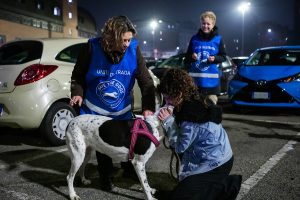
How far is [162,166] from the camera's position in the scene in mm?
4570

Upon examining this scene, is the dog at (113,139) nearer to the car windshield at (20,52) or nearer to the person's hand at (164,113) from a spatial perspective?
the person's hand at (164,113)

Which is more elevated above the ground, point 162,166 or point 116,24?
point 116,24

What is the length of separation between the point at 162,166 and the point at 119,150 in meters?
1.45

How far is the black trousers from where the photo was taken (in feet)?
9.27

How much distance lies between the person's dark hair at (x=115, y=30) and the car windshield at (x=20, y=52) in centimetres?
236

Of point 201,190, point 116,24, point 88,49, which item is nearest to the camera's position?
point 201,190

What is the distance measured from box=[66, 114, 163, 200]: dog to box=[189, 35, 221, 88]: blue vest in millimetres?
2309

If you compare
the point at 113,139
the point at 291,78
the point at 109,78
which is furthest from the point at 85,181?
the point at 291,78

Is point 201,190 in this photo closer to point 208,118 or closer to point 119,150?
point 208,118

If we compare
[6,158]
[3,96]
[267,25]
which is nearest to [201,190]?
[6,158]

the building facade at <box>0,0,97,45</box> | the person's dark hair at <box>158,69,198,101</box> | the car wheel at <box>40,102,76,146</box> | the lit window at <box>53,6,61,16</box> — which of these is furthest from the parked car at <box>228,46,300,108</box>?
the lit window at <box>53,6,61,16</box>

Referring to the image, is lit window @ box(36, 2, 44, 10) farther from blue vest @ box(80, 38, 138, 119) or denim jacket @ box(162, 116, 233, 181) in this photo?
denim jacket @ box(162, 116, 233, 181)

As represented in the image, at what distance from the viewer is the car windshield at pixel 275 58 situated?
28.0 ft

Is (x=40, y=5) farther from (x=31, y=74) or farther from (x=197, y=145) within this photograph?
(x=197, y=145)
